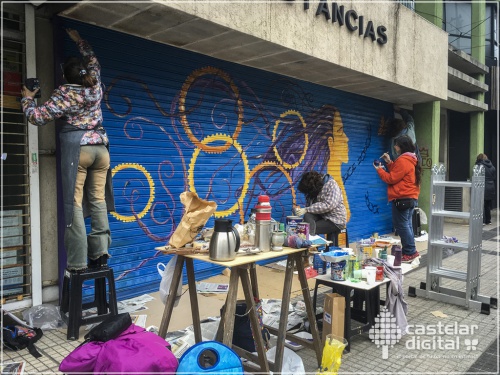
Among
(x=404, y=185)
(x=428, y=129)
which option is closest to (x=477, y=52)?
(x=428, y=129)

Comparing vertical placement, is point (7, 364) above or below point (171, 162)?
below

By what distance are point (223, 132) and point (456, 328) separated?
380 centimetres

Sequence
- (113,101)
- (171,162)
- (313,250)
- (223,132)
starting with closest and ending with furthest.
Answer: (313,250)
(113,101)
(171,162)
(223,132)

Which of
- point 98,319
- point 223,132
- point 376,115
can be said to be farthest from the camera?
point 376,115

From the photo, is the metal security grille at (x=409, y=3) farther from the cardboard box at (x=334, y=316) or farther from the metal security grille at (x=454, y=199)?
the cardboard box at (x=334, y=316)

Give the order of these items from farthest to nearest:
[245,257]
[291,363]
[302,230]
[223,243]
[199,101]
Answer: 1. [199,101]
2. [302,230]
3. [291,363]
4. [245,257]
5. [223,243]

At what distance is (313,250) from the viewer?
142 inches

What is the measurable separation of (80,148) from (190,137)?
6.52 feet

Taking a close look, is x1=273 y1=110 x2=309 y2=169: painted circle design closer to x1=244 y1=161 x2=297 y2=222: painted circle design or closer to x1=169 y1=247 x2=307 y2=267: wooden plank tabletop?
x1=244 y1=161 x2=297 y2=222: painted circle design

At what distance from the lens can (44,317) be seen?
A: 4078mm

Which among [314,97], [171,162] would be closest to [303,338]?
[171,162]

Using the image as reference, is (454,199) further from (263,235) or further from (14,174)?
(14,174)

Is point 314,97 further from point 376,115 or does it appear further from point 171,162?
point 171,162

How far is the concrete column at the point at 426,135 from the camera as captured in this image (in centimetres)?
973
